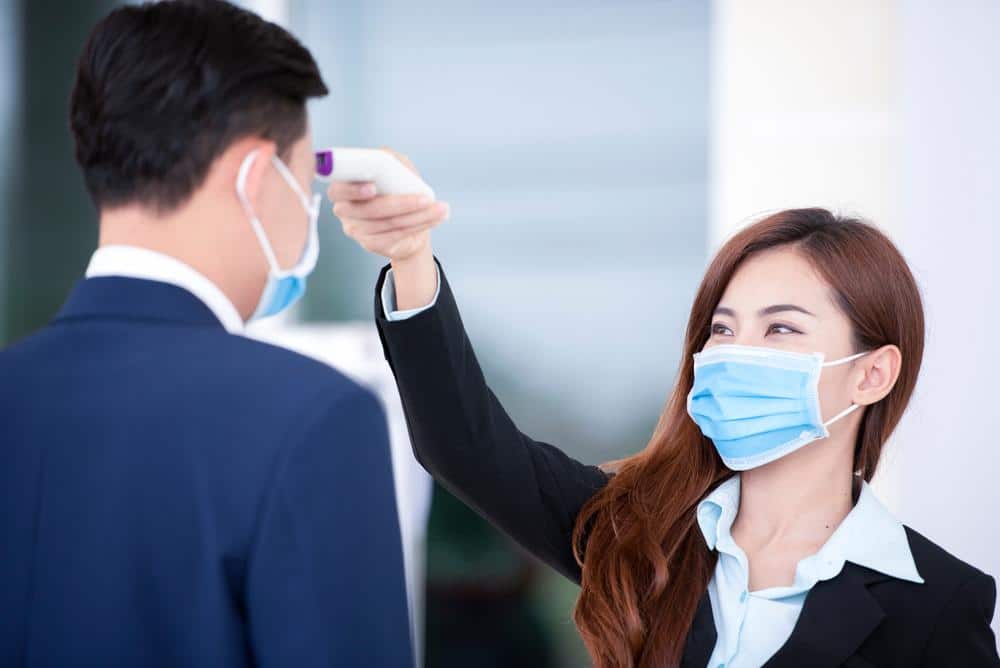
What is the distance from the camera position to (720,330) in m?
1.71

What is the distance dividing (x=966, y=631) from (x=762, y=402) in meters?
0.43

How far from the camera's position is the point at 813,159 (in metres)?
2.94

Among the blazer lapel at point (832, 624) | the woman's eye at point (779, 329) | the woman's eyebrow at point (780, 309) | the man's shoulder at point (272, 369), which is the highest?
the man's shoulder at point (272, 369)

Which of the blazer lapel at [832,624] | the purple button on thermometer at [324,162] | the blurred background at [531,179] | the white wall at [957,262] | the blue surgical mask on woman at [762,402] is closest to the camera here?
the purple button on thermometer at [324,162]

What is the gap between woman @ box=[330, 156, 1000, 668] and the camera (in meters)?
1.53

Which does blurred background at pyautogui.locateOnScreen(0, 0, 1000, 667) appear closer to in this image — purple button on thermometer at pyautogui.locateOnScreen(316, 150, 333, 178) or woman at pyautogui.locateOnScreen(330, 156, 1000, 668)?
woman at pyautogui.locateOnScreen(330, 156, 1000, 668)

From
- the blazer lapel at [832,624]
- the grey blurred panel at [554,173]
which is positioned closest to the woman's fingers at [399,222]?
the blazer lapel at [832,624]

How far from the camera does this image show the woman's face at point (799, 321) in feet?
5.38

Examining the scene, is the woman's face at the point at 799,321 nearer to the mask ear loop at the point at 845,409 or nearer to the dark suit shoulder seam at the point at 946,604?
the mask ear loop at the point at 845,409

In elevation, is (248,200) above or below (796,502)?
above

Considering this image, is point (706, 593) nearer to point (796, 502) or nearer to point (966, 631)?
point (796, 502)

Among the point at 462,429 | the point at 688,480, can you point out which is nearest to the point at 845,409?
the point at 688,480

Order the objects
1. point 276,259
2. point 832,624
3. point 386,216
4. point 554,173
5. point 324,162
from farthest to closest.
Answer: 1. point 554,173
2. point 832,624
3. point 386,216
4. point 324,162
5. point 276,259

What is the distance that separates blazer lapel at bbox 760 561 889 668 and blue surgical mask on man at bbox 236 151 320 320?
34.4 inches
